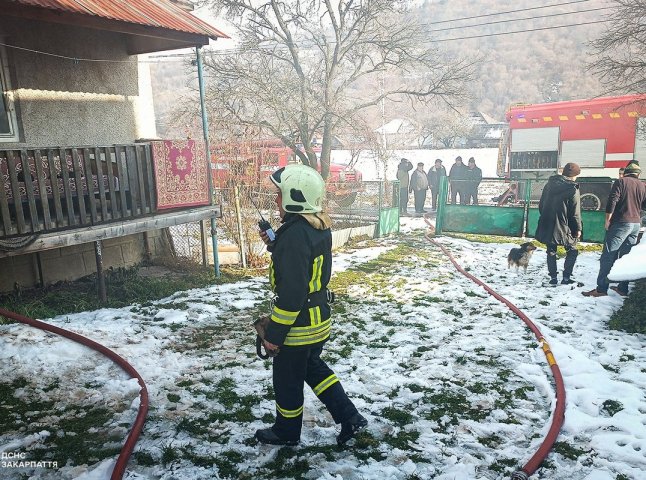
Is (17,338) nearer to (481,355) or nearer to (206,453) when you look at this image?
(206,453)

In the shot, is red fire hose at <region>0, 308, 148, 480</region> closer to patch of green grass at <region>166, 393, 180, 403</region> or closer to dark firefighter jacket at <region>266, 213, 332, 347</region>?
patch of green grass at <region>166, 393, 180, 403</region>

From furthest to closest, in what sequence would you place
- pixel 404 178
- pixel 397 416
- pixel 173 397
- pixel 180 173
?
1. pixel 404 178
2. pixel 180 173
3. pixel 173 397
4. pixel 397 416

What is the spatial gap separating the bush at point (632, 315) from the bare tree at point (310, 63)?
1115 centimetres

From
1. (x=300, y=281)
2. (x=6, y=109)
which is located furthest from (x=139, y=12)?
(x=300, y=281)

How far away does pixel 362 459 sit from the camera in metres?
3.09

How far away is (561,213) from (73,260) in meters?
7.67

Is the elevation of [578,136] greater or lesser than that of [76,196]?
greater

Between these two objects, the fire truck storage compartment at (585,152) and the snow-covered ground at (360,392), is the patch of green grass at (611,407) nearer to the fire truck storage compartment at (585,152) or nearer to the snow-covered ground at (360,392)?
the snow-covered ground at (360,392)

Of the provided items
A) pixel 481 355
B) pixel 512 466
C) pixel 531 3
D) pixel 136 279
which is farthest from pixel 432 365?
pixel 531 3

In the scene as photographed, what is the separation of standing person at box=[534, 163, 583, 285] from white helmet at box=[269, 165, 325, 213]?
558 cm

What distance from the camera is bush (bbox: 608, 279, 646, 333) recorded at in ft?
17.5

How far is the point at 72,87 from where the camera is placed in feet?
23.5

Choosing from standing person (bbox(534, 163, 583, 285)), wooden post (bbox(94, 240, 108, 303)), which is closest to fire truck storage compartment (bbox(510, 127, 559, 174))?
standing person (bbox(534, 163, 583, 285))

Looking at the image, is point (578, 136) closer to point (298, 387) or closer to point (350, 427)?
point (350, 427)
